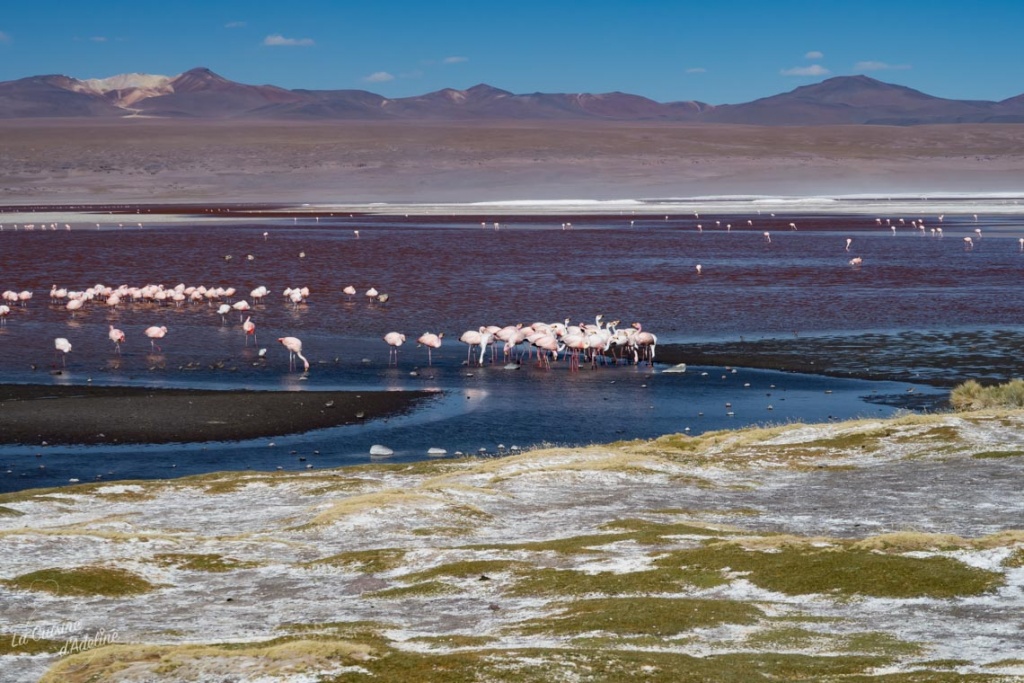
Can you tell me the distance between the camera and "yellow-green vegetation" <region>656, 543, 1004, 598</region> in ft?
41.6

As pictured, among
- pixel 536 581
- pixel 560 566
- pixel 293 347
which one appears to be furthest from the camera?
pixel 293 347

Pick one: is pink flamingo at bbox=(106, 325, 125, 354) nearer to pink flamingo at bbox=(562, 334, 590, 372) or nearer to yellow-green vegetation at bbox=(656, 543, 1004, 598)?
pink flamingo at bbox=(562, 334, 590, 372)

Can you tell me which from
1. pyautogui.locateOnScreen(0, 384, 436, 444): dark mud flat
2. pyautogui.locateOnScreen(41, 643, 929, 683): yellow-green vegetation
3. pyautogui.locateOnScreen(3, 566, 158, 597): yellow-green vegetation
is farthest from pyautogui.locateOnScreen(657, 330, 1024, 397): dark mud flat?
pyautogui.locateOnScreen(41, 643, 929, 683): yellow-green vegetation

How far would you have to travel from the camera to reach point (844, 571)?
13.2 m

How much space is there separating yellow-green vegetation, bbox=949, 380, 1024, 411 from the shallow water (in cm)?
160

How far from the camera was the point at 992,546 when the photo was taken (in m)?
13.5

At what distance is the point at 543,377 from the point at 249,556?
60.2 ft

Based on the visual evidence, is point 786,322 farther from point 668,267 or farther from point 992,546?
point 992,546

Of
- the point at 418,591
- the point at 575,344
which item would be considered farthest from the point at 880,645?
the point at 575,344

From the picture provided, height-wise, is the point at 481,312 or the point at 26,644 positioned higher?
the point at 481,312

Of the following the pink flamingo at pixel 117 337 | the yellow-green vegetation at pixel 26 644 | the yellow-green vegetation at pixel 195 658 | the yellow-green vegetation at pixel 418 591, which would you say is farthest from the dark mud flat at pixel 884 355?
the yellow-green vegetation at pixel 26 644

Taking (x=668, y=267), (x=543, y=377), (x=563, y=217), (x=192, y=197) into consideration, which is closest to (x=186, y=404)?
(x=543, y=377)

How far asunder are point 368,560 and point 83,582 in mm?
2811

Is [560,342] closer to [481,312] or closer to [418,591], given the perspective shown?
[481,312]
